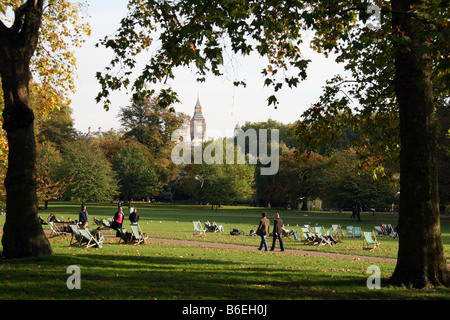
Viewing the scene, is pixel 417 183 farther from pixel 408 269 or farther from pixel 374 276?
pixel 374 276

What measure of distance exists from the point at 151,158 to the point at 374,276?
202ft

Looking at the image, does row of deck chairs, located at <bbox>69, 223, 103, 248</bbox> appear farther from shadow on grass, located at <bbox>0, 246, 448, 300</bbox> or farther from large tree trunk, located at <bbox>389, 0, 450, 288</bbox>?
large tree trunk, located at <bbox>389, 0, 450, 288</bbox>

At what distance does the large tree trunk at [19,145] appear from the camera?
39.0ft

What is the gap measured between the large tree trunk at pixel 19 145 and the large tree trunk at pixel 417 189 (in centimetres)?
925

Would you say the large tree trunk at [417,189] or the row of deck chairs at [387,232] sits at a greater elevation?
the large tree trunk at [417,189]

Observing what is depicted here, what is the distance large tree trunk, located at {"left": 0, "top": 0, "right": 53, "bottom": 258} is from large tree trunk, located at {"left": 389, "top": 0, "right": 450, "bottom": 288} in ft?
30.3

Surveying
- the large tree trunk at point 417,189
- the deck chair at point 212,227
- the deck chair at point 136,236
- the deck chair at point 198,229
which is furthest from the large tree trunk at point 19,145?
the deck chair at point 212,227

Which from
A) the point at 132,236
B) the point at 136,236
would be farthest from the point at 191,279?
the point at 132,236

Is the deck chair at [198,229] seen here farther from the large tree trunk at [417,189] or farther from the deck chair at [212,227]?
the large tree trunk at [417,189]

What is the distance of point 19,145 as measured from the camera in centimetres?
1199

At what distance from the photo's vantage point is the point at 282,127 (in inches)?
3541

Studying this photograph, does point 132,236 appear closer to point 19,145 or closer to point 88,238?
point 88,238

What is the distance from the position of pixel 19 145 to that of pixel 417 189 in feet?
32.9
